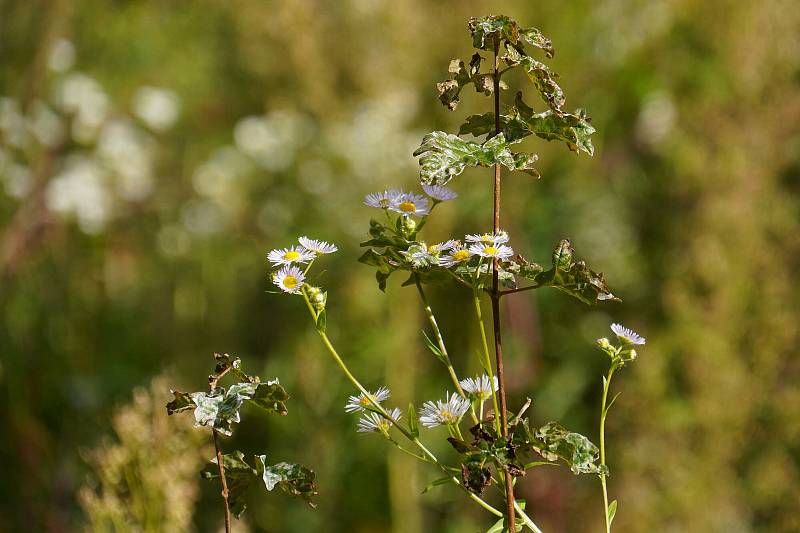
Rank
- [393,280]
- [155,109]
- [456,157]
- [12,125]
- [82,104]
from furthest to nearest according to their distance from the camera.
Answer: [155,109]
[82,104]
[12,125]
[393,280]
[456,157]

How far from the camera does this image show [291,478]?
0.75 m

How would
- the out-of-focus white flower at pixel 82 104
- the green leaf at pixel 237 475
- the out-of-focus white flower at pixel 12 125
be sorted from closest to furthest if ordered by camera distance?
1. the green leaf at pixel 237 475
2. the out-of-focus white flower at pixel 12 125
3. the out-of-focus white flower at pixel 82 104

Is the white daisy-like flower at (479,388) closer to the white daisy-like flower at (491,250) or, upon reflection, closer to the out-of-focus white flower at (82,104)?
the white daisy-like flower at (491,250)

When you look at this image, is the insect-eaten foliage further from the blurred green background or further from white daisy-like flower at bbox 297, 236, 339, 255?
the blurred green background

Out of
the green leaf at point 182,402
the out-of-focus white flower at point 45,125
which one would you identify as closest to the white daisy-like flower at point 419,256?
the green leaf at point 182,402

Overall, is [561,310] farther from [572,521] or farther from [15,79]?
[15,79]

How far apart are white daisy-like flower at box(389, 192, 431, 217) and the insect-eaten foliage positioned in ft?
0.55

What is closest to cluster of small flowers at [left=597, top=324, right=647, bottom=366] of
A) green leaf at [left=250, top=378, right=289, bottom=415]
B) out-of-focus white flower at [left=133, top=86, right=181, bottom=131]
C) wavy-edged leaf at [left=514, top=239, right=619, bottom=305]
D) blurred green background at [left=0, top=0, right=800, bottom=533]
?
wavy-edged leaf at [left=514, top=239, right=619, bottom=305]

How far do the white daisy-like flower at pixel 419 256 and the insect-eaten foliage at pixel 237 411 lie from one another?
0.14 m

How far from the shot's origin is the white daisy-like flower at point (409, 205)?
0.75 meters

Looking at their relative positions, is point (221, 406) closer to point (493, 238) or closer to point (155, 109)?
point (493, 238)

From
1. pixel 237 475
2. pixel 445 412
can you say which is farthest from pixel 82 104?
pixel 445 412

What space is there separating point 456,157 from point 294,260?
15 centimetres

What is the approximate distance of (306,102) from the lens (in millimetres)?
2467
